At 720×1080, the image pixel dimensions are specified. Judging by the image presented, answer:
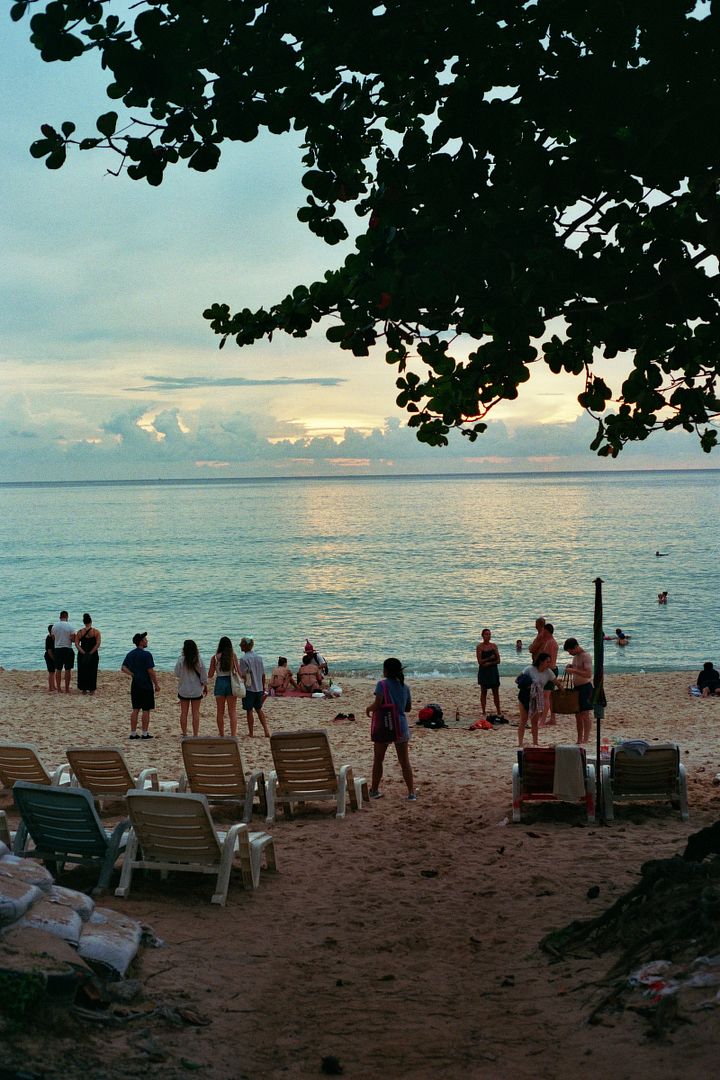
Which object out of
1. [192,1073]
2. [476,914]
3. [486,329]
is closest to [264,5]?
[486,329]

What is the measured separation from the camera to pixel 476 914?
7473mm

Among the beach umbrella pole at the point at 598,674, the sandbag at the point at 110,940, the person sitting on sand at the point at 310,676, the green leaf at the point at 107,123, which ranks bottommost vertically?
the person sitting on sand at the point at 310,676

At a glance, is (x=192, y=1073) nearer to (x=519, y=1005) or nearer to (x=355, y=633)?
(x=519, y=1005)

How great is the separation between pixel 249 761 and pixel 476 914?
7.10 m

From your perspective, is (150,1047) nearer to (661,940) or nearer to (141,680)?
(661,940)

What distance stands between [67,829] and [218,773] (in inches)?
97.2

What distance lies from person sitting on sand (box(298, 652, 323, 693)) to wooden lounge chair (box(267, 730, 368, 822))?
1430 centimetres

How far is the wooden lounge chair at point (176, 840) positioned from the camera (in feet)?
24.2

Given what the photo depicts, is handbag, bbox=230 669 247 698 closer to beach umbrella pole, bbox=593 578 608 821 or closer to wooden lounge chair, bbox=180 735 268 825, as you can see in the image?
wooden lounge chair, bbox=180 735 268 825

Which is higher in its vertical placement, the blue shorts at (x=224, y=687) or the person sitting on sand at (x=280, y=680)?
the blue shorts at (x=224, y=687)

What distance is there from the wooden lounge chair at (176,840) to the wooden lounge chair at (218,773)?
6.50ft

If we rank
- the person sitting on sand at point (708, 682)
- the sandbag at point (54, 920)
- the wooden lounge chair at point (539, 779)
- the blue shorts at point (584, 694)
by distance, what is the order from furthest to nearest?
the person sitting on sand at point (708, 682), the blue shorts at point (584, 694), the wooden lounge chair at point (539, 779), the sandbag at point (54, 920)

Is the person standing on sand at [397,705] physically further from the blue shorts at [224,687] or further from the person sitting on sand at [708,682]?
the person sitting on sand at [708,682]

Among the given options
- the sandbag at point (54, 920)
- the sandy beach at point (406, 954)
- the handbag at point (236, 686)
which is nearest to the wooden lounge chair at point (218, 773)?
the sandy beach at point (406, 954)
